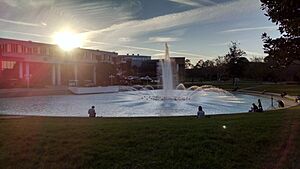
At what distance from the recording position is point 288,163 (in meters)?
6.53

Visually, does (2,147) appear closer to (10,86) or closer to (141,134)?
(141,134)

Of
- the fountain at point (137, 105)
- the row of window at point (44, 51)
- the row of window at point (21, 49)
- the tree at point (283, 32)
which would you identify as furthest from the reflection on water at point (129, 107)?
the row of window at point (44, 51)

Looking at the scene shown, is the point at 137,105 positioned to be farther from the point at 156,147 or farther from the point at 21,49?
the point at 21,49

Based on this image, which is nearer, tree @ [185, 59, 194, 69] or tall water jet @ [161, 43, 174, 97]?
tall water jet @ [161, 43, 174, 97]

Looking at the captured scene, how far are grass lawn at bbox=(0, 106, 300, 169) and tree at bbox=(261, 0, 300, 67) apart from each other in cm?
206

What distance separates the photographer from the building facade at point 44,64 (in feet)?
166

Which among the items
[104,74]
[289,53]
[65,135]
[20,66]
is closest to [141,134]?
[65,135]

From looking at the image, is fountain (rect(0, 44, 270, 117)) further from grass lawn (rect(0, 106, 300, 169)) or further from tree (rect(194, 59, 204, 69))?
tree (rect(194, 59, 204, 69))

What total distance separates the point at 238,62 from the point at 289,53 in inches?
2187

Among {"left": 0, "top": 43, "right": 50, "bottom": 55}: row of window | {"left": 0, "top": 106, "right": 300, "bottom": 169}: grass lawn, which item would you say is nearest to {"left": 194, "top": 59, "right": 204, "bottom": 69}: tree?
{"left": 0, "top": 43, "right": 50, "bottom": 55}: row of window

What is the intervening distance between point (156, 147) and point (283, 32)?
5493 mm

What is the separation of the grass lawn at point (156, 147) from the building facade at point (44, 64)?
3990cm

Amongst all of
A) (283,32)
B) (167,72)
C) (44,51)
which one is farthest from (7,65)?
(283,32)

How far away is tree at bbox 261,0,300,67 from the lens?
28.9 feet
